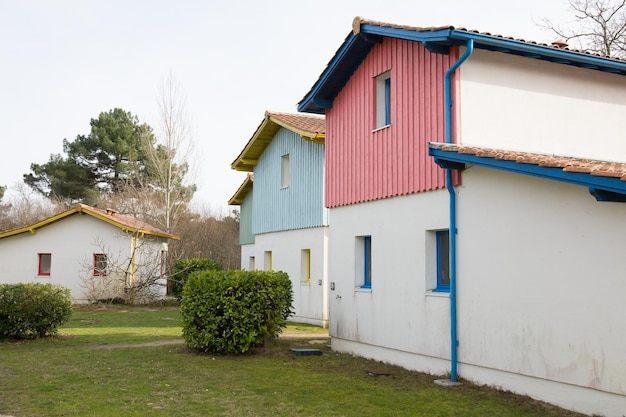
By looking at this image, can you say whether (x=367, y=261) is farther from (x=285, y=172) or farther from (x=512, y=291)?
(x=285, y=172)

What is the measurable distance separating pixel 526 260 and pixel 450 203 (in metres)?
1.95

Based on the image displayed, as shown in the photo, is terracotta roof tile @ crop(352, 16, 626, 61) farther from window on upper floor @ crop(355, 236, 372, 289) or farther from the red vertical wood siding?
window on upper floor @ crop(355, 236, 372, 289)

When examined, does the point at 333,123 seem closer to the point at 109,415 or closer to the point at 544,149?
the point at 544,149

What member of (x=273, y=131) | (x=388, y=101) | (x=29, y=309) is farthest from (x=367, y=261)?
(x=273, y=131)

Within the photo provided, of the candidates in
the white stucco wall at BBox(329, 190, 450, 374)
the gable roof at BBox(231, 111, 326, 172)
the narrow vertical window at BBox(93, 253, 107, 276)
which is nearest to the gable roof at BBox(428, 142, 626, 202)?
the white stucco wall at BBox(329, 190, 450, 374)

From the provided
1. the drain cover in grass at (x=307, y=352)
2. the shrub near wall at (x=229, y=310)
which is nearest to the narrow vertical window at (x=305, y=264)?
the shrub near wall at (x=229, y=310)

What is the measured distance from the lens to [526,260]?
9305 mm

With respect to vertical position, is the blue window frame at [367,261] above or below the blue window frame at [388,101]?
below

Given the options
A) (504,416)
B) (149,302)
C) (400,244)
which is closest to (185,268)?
(149,302)

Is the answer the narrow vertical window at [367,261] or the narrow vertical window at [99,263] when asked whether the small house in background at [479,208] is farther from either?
the narrow vertical window at [99,263]

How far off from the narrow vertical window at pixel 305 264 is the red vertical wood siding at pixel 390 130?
6.64m

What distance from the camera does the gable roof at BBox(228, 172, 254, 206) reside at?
1115 inches

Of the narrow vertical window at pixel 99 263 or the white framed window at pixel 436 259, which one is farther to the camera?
the narrow vertical window at pixel 99 263

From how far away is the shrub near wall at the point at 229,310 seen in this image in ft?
45.4
